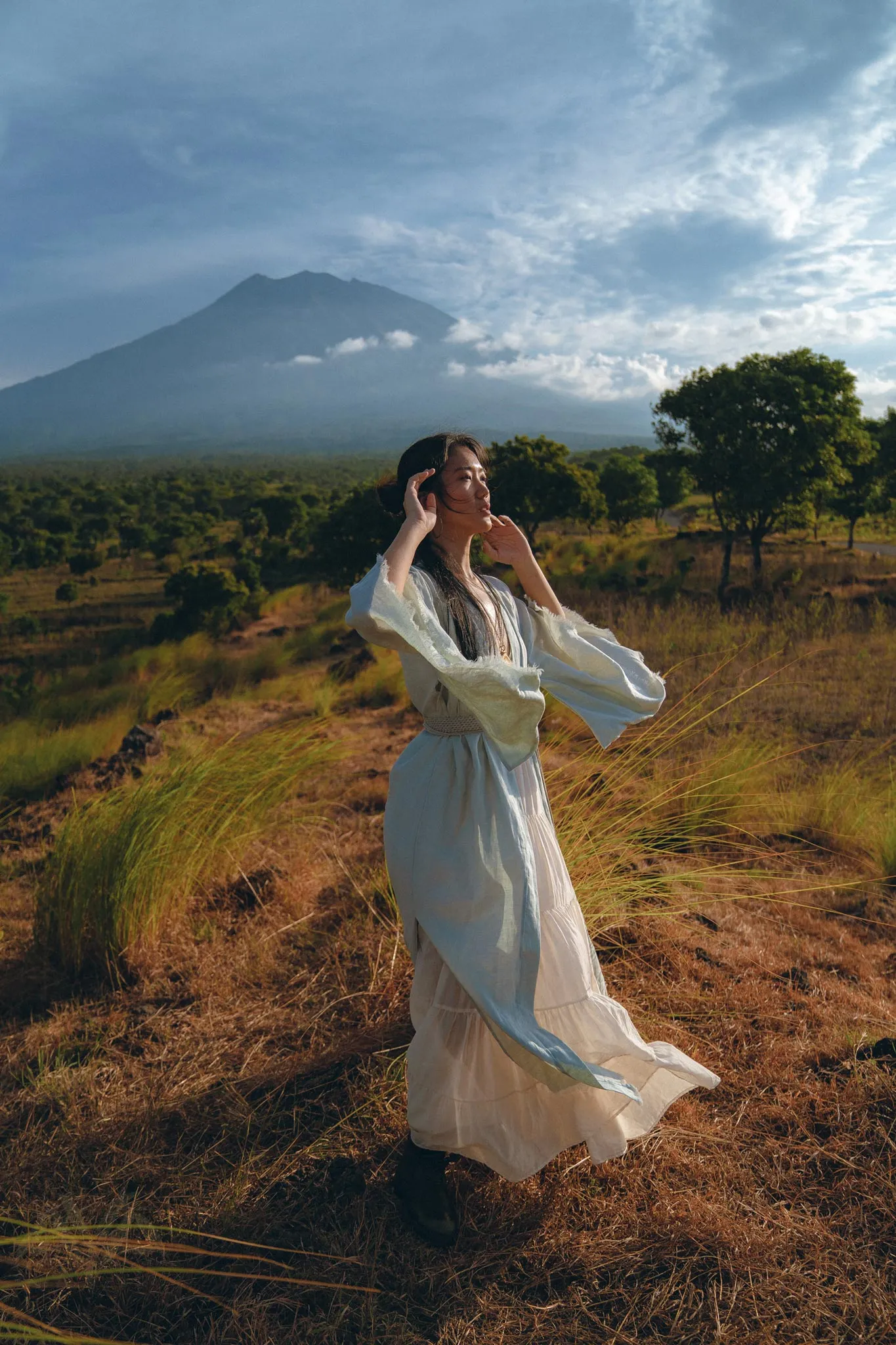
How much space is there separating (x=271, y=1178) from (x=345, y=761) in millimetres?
3705

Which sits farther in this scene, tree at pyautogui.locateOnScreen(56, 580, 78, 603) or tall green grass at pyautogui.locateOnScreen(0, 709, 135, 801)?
tree at pyautogui.locateOnScreen(56, 580, 78, 603)

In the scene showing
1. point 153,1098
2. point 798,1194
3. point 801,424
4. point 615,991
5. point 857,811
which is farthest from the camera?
point 801,424

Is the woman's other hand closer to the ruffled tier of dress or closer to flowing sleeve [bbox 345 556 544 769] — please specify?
flowing sleeve [bbox 345 556 544 769]

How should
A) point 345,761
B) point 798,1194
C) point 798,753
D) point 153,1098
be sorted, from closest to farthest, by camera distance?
point 798,1194 < point 153,1098 < point 798,753 < point 345,761

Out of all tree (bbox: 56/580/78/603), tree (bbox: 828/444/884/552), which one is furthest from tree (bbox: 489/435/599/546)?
tree (bbox: 56/580/78/603)

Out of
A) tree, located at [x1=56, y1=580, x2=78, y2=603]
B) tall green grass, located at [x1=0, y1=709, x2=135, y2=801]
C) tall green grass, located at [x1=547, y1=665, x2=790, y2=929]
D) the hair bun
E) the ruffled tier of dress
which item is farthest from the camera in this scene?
tree, located at [x1=56, y1=580, x2=78, y2=603]

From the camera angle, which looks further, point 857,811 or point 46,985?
point 857,811

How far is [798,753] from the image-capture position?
5.37m

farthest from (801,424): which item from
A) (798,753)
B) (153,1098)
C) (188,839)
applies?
(153,1098)

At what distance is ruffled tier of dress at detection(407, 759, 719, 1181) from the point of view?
6.15 ft

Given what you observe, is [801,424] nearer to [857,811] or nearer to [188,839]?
[857,811]

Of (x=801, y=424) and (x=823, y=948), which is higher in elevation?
(x=801, y=424)

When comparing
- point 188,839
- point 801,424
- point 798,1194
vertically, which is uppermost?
point 801,424

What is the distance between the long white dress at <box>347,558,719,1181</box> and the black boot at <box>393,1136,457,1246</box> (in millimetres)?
78
